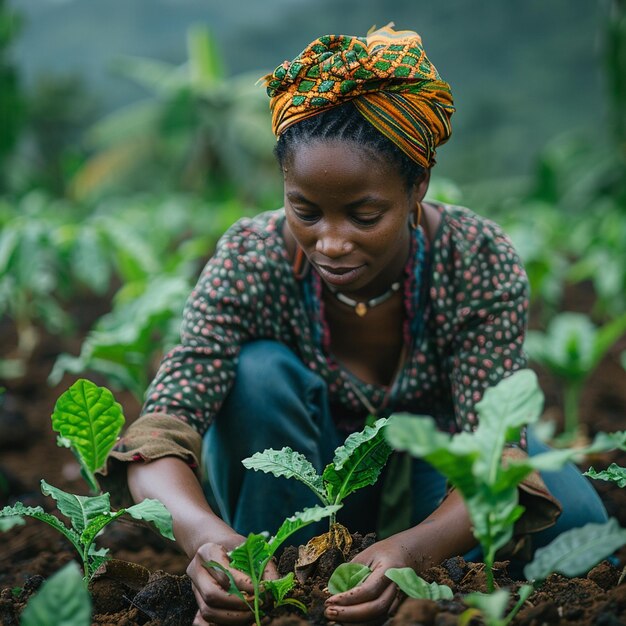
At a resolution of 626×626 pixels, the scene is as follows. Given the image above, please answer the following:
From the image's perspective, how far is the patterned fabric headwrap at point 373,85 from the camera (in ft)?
5.43

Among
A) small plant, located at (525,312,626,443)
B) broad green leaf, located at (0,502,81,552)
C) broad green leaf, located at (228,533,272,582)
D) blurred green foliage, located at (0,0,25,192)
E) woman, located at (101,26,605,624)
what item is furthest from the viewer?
blurred green foliage, located at (0,0,25,192)

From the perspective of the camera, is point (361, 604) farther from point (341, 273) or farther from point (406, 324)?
point (406, 324)

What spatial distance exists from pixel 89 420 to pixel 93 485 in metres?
0.23

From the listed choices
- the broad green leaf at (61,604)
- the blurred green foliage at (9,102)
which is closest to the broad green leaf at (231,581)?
the broad green leaf at (61,604)

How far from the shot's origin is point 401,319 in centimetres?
205

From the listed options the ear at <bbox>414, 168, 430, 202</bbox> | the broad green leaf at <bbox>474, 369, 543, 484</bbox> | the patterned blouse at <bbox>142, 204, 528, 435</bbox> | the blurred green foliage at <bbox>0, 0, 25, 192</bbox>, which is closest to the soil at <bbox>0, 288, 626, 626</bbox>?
the broad green leaf at <bbox>474, 369, 543, 484</bbox>

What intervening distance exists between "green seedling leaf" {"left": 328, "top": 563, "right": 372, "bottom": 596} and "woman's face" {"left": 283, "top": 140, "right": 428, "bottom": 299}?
22.3 inches

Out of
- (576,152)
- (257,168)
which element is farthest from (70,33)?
(576,152)

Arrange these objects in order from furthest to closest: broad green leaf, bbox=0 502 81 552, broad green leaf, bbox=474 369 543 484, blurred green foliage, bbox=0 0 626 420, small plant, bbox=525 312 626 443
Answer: blurred green foliage, bbox=0 0 626 420 → small plant, bbox=525 312 626 443 → broad green leaf, bbox=0 502 81 552 → broad green leaf, bbox=474 369 543 484

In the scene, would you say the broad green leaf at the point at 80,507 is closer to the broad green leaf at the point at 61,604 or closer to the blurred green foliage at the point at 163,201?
the broad green leaf at the point at 61,604

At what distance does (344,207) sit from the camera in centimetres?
164

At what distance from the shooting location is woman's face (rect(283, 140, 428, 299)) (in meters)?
1.62

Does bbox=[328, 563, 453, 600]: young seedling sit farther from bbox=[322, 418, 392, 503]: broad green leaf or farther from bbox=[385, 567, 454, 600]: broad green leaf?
bbox=[322, 418, 392, 503]: broad green leaf

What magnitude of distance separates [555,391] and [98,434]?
2.69 m
